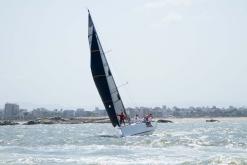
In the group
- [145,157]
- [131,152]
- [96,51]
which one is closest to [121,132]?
[96,51]

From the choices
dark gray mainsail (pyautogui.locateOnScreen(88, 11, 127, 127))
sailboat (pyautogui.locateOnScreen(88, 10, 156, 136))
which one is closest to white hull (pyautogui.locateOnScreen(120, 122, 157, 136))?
sailboat (pyautogui.locateOnScreen(88, 10, 156, 136))

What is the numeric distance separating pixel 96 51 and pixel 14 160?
21.5 metres

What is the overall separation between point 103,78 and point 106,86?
797mm

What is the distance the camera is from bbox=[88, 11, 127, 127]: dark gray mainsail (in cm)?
5184

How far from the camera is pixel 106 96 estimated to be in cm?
5306

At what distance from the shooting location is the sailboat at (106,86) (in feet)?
170

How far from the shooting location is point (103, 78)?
5238cm

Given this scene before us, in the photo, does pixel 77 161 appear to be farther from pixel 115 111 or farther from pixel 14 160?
pixel 115 111

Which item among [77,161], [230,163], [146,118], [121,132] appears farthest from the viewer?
[146,118]

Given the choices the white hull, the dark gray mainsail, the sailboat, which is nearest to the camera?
the white hull

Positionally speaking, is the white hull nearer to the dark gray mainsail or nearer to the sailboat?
the sailboat

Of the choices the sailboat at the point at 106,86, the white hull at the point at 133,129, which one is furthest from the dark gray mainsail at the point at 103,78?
the white hull at the point at 133,129

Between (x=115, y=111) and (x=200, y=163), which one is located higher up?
(x=115, y=111)

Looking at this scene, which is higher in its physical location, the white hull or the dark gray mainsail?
the dark gray mainsail
